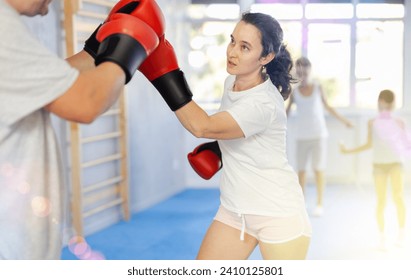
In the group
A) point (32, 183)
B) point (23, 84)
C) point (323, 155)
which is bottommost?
point (323, 155)

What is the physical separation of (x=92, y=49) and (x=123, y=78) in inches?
20.8

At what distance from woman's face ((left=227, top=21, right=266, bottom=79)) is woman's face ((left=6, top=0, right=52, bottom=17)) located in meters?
0.71

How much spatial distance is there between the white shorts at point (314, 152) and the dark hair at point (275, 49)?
2896mm

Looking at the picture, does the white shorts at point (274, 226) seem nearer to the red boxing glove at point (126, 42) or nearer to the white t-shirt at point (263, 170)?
the white t-shirt at point (263, 170)

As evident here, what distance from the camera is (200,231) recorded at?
4.46 m


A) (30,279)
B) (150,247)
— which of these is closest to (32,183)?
(30,279)

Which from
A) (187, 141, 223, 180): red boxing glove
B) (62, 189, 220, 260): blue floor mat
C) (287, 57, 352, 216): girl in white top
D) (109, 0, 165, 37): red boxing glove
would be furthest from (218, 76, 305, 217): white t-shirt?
(287, 57, 352, 216): girl in white top

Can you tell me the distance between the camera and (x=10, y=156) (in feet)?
3.90

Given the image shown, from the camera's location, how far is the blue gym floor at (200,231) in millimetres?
3846

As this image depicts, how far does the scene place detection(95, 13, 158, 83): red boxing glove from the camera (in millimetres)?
1217

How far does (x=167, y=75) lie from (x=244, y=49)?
283mm

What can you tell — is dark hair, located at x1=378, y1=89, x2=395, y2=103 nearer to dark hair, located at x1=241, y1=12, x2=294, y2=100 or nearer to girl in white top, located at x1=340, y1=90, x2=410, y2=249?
girl in white top, located at x1=340, y1=90, x2=410, y2=249

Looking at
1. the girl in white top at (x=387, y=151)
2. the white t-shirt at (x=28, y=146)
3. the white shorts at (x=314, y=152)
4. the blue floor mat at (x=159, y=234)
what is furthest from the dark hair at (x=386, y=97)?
the white t-shirt at (x=28, y=146)

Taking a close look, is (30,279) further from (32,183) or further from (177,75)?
(177,75)
